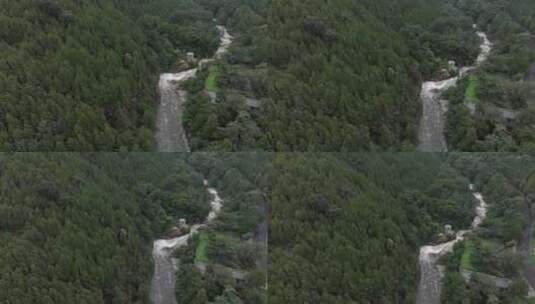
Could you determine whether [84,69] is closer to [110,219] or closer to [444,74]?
[110,219]

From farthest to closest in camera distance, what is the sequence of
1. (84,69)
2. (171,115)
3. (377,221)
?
(377,221) → (171,115) → (84,69)

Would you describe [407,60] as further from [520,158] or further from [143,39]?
[143,39]

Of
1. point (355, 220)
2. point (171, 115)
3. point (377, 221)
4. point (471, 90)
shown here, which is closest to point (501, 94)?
point (471, 90)

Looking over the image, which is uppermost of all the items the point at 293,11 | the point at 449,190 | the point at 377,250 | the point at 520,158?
the point at 293,11

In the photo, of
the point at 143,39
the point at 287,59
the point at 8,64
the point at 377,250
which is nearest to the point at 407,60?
the point at 287,59

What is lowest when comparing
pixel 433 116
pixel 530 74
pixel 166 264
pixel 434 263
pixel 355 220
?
pixel 166 264

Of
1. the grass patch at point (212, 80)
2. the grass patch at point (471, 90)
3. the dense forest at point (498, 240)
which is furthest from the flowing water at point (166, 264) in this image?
the grass patch at point (471, 90)

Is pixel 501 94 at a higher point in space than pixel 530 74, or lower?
lower
